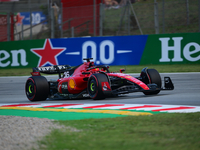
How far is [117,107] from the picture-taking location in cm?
751

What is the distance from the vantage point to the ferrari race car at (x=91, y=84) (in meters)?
8.77

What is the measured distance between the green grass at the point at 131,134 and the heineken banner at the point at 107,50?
499 inches

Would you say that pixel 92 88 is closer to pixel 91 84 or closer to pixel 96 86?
pixel 91 84

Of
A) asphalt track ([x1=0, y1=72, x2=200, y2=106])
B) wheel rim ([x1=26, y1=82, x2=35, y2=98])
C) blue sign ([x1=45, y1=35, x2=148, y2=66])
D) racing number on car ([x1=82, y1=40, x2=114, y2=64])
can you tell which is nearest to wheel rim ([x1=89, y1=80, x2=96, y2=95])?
asphalt track ([x1=0, y1=72, x2=200, y2=106])

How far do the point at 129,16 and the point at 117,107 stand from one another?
1446 cm

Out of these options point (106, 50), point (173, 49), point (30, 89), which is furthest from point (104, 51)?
point (30, 89)

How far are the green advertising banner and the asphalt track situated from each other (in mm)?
2833

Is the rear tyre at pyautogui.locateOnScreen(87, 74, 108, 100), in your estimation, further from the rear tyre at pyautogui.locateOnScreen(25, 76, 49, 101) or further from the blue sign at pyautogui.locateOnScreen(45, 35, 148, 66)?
the blue sign at pyautogui.locateOnScreen(45, 35, 148, 66)

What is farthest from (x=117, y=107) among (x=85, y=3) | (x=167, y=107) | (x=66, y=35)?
(x=85, y=3)

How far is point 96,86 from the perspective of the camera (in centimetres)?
870

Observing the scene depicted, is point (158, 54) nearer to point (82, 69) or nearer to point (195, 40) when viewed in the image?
point (195, 40)

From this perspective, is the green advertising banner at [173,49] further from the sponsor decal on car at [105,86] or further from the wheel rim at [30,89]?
the sponsor decal on car at [105,86]

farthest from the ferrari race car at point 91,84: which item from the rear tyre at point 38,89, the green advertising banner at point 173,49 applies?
the green advertising banner at point 173,49

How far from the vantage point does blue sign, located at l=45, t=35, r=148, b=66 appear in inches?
765
